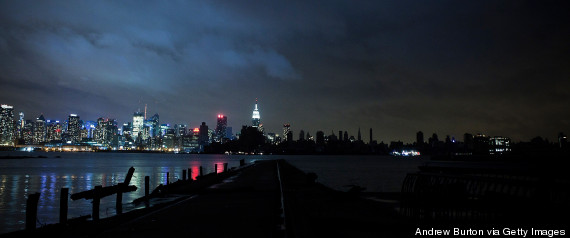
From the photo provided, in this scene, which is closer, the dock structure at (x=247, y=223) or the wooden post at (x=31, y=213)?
the dock structure at (x=247, y=223)

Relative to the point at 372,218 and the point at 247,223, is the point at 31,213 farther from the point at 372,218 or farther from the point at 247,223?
the point at 372,218

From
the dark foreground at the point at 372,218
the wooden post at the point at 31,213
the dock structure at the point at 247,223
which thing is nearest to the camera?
the dark foreground at the point at 372,218

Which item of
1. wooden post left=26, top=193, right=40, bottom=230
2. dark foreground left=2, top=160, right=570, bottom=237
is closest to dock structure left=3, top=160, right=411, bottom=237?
dark foreground left=2, top=160, right=570, bottom=237

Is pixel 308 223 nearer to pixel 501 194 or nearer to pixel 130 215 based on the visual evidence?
pixel 501 194

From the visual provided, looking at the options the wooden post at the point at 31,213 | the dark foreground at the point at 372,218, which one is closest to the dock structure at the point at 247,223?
the dark foreground at the point at 372,218

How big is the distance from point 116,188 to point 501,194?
1777cm

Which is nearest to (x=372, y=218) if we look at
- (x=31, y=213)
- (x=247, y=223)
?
(x=247, y=223)

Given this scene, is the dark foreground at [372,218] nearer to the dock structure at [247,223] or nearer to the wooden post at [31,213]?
the dock structure at [247,223]

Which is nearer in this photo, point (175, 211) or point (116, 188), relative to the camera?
point (175, 211)

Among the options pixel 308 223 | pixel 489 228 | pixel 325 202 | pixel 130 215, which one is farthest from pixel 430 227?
pixel 130 215

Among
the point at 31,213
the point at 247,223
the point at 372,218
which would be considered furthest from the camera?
the point at 372,218

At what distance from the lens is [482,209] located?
478 inches

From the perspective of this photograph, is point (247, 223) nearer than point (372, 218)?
Yes

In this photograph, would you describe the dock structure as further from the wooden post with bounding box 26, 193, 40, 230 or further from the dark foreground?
the wooden post with bounding box 26, 193, 40, 230
